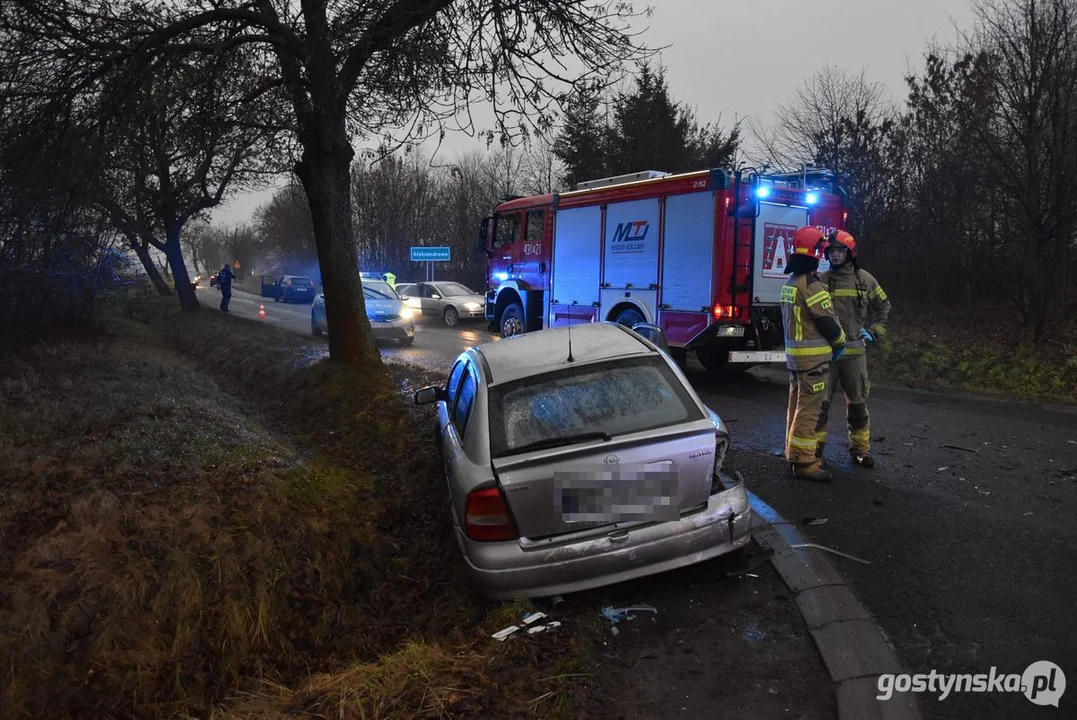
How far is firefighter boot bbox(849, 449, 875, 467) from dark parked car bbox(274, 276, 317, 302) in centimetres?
3861

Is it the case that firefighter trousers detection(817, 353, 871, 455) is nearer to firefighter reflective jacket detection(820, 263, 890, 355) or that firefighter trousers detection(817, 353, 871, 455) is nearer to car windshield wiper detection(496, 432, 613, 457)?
firefighter reflective jacket detection(820, 263, 890, 355)

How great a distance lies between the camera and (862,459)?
5.94 m

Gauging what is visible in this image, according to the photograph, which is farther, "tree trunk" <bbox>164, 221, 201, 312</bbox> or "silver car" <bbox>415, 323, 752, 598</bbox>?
"tree trunk" <bbox>164, 221, 201, 312</bbox>

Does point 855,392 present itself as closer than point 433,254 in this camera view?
Yes

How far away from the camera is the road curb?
9.15 ft

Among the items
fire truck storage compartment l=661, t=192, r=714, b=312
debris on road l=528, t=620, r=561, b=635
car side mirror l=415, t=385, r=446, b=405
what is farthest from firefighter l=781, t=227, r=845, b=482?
fire truck storage compartment l=661, t=192, r=714, b=312

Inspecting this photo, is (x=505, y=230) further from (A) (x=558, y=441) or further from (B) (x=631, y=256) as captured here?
(A) (x=558, y=441)

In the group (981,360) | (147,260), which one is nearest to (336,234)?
(981,360)

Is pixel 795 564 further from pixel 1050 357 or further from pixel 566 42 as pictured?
pixel 1050 357

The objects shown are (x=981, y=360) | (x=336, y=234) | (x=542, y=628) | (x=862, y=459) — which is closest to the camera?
(x=542, y=628)

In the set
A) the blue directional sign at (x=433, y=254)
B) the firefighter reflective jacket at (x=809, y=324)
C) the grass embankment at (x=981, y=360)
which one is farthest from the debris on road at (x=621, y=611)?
the blue directional sign at (x=433, y=254)

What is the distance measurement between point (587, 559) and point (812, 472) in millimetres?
2734

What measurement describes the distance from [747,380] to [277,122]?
24.2 ft

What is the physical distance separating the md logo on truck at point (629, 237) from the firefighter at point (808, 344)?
489 cm
